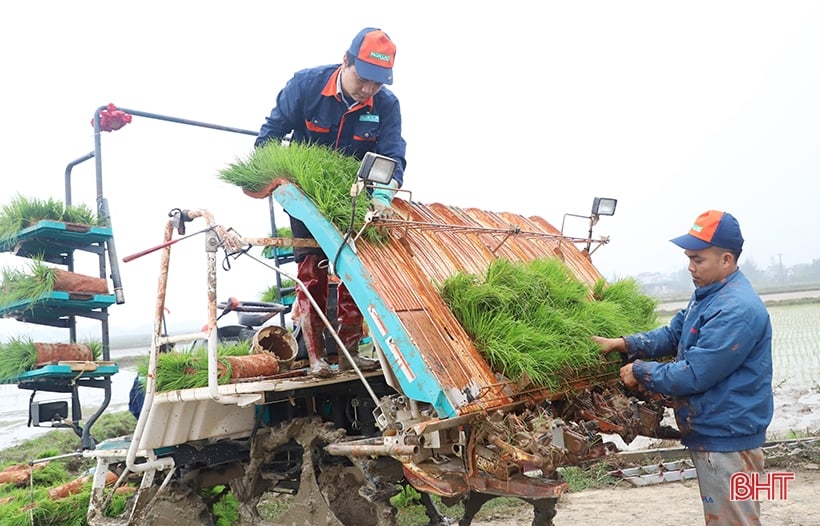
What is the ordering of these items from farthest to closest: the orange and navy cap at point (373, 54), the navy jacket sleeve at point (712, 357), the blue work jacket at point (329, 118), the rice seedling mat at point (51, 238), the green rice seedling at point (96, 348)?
the green rice seedling at point (96, 348)
the rice seedling mat at point (51, 238)
the blue work jacket at point (329, 118)
the orange and navy cap at point (373, 54)
the navy jacket sleeve at point (712, 357)

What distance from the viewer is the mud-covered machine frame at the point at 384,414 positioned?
3141 millimetres

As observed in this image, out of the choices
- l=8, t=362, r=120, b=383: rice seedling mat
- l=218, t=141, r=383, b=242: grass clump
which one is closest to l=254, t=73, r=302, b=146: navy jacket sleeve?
l=218, t=141, r=383, b=242: grass clump

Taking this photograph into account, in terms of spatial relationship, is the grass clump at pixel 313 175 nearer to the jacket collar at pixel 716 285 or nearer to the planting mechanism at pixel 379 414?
the planting mechanism at pixel 379 414

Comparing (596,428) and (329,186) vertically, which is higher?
(329,186)

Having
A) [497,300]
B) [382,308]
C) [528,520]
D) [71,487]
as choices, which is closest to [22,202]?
[71,487]

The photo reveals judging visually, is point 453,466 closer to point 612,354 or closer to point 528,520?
point 612,354

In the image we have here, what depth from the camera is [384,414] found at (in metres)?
3.35

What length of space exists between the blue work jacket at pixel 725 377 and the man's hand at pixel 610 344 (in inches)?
11.0

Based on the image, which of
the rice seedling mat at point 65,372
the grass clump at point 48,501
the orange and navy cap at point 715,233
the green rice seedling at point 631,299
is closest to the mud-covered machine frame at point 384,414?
the green rice seedling at point 631,299

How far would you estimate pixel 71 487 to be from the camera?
18.8 feet

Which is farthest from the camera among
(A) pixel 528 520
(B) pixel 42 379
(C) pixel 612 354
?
(A) pixel 528 520

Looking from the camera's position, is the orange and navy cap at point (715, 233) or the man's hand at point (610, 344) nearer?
the orange and navy cap at point (715, 233)

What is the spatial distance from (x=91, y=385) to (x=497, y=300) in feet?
11.2

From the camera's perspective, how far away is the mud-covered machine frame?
3141 millimetres
